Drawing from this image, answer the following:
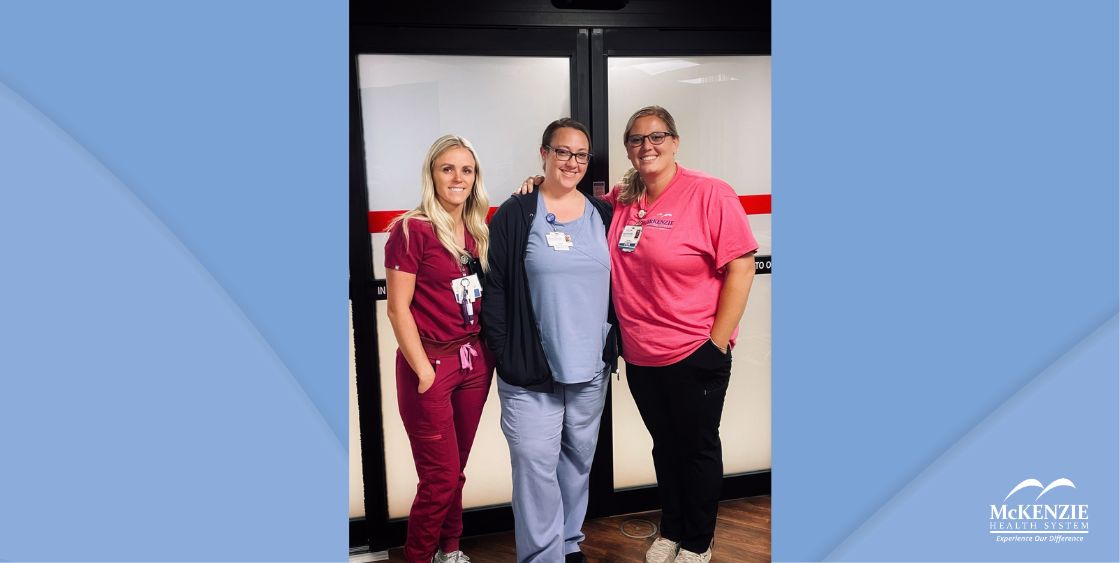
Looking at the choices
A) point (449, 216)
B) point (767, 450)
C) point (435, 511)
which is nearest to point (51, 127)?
point (449, 216)

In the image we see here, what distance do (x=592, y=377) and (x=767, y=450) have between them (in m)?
1.02

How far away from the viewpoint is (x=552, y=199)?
2.22 metres

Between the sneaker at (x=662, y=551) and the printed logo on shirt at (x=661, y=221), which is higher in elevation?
the printed logo on shirt at (x=661, y=221)

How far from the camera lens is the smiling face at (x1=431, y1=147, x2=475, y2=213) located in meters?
2.13

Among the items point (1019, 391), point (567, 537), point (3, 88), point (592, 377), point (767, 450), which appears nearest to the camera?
point (3, 88)

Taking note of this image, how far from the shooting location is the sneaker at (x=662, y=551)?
8.21 feet

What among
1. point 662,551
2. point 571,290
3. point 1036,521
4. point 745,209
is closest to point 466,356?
point 571,290

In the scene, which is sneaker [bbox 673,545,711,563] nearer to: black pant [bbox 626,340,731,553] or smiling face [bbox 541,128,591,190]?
black pant [bbox 626,340,731,553]

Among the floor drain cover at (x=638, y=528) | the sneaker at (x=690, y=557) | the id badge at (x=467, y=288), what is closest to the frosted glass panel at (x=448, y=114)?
the id badge at (x=467, y=288)

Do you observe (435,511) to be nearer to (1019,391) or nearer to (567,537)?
(567,537)

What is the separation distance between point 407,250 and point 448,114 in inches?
19.7

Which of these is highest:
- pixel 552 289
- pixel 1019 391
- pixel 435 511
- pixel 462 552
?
pixel 552 289

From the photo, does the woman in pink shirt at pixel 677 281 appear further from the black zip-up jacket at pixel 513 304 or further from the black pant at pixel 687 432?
the black zip-up jacket at pixel 513 304

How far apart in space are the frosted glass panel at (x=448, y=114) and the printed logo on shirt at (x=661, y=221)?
0.47 m
